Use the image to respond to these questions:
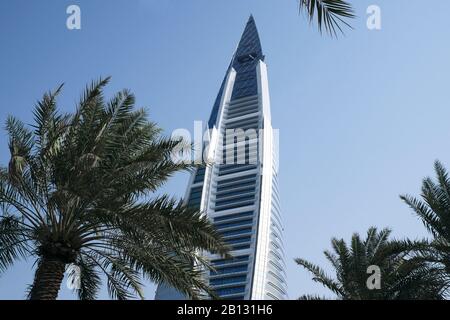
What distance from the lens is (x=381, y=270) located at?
1998cm

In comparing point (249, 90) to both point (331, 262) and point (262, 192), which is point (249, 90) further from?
point (331, 262)

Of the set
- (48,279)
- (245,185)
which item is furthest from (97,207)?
(245,185)

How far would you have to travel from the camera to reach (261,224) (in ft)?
407

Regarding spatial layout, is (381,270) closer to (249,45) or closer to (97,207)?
(97,207)

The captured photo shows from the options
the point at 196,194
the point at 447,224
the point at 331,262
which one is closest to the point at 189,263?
the point at 447,224

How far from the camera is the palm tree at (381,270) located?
18072 mm

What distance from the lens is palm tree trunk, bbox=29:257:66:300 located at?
1208cm

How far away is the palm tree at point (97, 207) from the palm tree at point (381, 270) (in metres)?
8.17

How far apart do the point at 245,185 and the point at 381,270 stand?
396 ft

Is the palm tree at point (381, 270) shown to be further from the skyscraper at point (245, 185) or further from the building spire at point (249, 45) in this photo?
the building spire at point (249, 45)

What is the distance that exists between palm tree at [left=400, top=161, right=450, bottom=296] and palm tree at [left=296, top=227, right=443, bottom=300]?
1.35ft

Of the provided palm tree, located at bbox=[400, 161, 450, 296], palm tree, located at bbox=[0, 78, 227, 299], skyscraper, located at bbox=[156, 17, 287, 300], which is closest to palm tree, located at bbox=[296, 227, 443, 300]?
palm tree, located at bbox=[400, 161, 450, 296]
